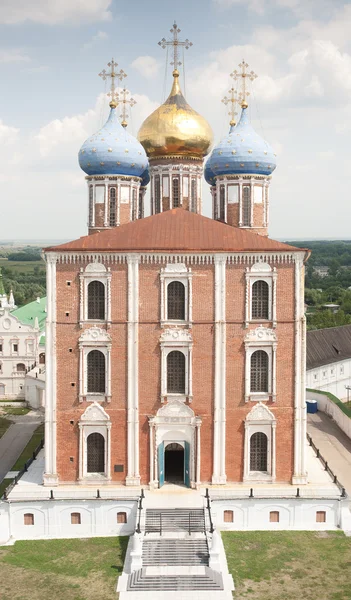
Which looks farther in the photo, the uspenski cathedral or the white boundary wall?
the white boundary wall

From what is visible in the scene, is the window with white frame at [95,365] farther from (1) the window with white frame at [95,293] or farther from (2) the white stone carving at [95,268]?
(2) the white stone carving at [95,268]

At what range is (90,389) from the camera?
1065 inches

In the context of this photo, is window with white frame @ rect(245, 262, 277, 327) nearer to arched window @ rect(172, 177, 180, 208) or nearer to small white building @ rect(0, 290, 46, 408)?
arched window @ rect(172, 177, 180, 208)

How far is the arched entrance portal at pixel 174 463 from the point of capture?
27734 millimetres

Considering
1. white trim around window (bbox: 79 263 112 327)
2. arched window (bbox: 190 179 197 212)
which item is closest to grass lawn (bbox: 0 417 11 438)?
white trim around window (bbox: 79 263 112 327)

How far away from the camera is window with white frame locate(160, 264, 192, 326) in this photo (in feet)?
86.7

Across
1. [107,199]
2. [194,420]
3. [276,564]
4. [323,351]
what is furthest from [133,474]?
[323,351]

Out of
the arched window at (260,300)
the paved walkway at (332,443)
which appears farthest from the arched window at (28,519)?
the paved walkway at (332,443)

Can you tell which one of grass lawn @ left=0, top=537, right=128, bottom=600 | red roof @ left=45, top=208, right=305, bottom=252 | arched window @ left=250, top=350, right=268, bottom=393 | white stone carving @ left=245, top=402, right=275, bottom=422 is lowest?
grass lawn @ left=0, top=537, right=128, bottom=600

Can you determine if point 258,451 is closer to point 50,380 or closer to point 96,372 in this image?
point 96,372

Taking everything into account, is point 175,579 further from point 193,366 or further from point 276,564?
point 193,366

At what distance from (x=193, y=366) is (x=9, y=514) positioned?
8.58m

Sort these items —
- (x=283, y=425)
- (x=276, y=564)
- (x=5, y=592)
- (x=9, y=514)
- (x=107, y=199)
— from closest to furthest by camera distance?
(x=5, y=592), (x=276, y=564), (x=9, y=514), (x=283, y=425), (x=107, y=199)

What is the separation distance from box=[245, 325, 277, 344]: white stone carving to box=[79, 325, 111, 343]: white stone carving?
5.35 metres
